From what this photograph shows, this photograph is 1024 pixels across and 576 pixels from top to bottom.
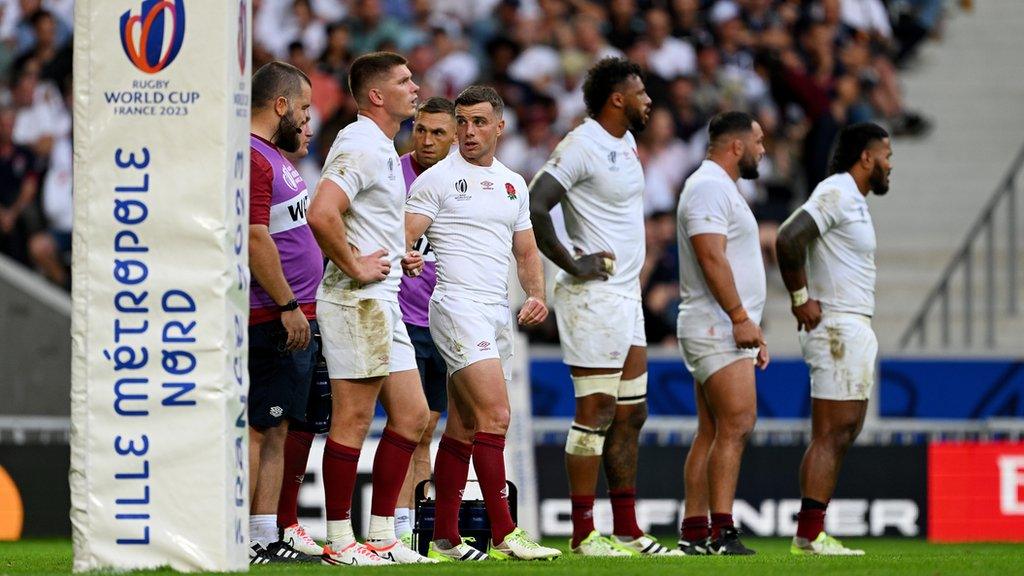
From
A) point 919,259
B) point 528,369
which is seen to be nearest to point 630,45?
point 919,259

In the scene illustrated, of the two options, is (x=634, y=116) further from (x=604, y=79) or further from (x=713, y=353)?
(x=713, y=353)

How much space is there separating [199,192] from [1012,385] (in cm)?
985

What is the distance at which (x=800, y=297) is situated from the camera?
35.1 feet

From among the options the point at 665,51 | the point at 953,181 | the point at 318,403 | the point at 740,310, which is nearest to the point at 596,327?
the point at 740,310

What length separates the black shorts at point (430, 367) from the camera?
408 inches

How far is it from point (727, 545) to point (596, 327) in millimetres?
1476

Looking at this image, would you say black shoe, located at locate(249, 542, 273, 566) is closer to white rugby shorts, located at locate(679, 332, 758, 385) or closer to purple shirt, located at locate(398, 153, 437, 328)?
purple shirt, located at locate(398, 153, 437, 328)

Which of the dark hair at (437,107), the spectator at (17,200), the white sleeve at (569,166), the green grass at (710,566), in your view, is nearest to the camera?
the green grass at (710,566)

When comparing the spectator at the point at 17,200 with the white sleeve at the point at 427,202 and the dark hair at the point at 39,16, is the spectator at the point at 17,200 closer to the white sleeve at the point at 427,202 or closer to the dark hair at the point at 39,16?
the dark hair at the point at 39,16

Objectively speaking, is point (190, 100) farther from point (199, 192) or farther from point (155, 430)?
point (155, 430)

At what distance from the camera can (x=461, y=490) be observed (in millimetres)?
9430

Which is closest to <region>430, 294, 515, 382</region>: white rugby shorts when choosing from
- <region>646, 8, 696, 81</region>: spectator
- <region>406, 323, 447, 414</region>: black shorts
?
<region>406, 323, 447, 414</region>: black shorts

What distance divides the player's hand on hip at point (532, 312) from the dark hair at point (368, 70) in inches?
53.3

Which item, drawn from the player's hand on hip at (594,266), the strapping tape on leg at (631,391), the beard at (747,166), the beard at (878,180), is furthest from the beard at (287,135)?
the beard at (878,180)
